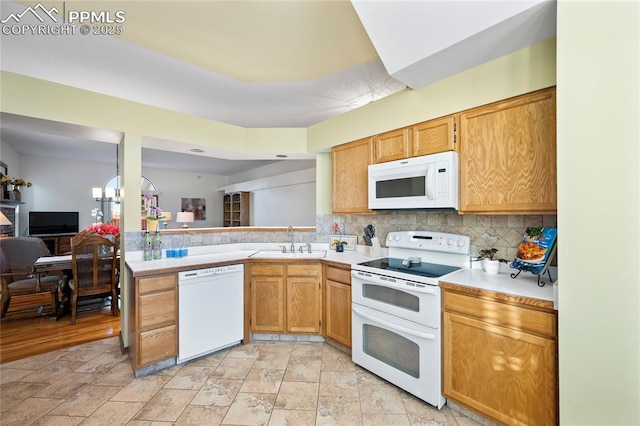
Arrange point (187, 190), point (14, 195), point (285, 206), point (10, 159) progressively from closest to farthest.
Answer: point (14, 195)
point (10, 159)
point (285, 206)
point (187, 190)

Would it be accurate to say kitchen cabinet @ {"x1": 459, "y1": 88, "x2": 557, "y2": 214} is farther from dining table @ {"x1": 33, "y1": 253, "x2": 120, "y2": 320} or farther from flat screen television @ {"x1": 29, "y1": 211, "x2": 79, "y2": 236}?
flat screen television @ {"x1": 29, "y1": 211, "x2": 79, "y2": 236}

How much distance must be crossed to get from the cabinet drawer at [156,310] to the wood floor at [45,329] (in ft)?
4.35

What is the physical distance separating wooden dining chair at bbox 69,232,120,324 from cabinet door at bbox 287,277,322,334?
8.23 feet

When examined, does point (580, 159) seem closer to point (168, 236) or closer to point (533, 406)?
point (533, 406)

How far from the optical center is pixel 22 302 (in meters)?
4.07

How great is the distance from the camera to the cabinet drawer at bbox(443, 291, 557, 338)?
1.43 metres

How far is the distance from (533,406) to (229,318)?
2356 millimetres

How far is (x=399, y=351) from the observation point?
2.06 metres

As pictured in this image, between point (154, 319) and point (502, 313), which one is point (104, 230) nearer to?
point (154, 319)

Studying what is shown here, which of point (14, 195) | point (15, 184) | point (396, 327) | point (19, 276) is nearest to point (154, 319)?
point (396, 327)

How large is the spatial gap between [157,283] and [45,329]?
225 centimetres

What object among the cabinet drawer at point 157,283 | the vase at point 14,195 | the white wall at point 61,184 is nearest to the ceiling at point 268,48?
the cabinet drawer at point 157,283

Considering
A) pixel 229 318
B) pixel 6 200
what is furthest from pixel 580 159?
pixel 6 200

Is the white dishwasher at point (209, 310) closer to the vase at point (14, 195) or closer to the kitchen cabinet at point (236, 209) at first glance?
the vase at point (14, 195)
